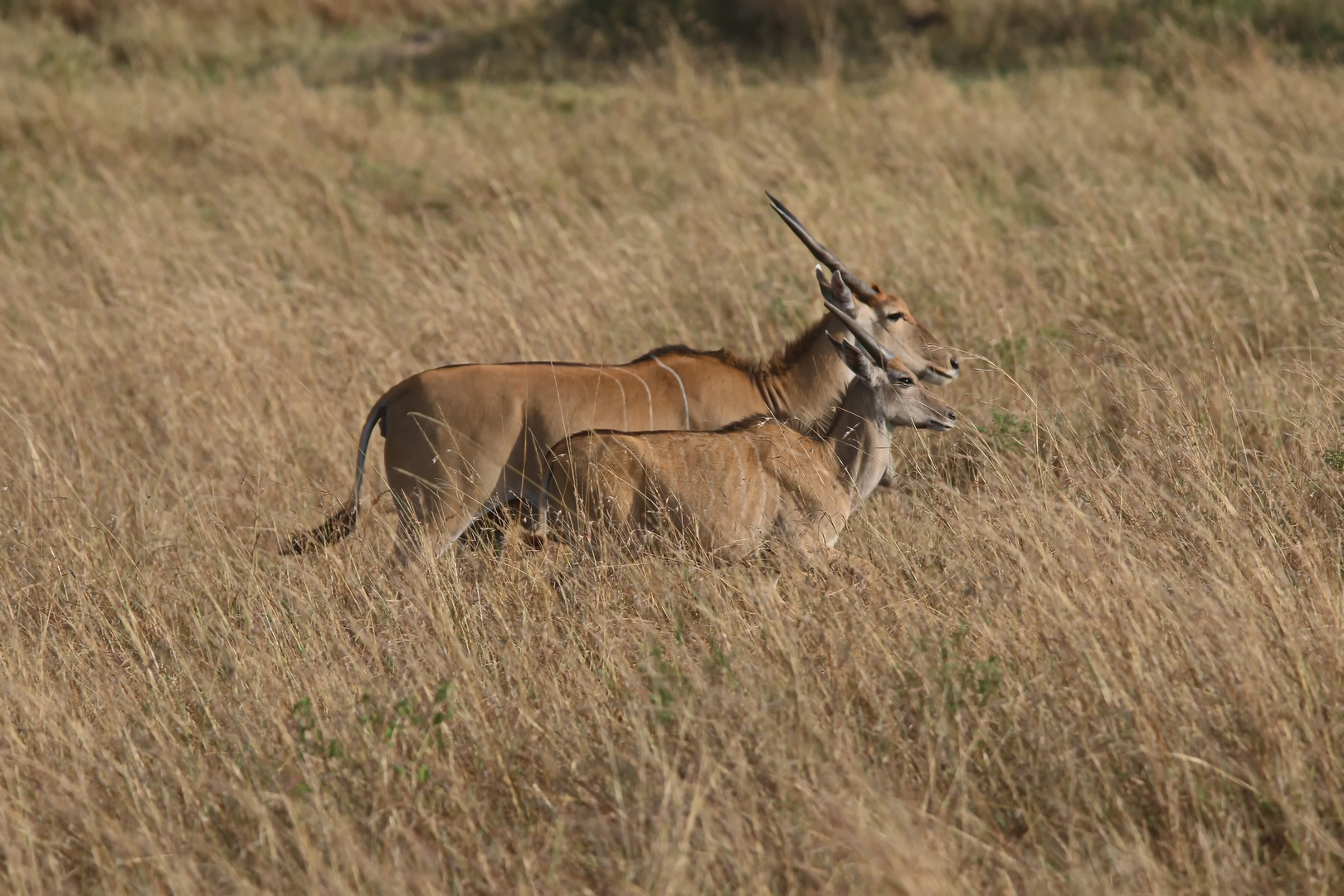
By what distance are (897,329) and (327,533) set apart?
109 inches

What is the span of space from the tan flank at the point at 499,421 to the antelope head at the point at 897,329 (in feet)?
1.95

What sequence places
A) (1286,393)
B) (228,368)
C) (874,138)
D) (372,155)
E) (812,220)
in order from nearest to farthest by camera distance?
(1286,393), (228,368), (812,220), (874,138), (372,155)

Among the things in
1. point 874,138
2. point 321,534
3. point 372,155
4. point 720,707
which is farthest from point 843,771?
point 372,155

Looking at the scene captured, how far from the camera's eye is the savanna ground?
3.71 meters

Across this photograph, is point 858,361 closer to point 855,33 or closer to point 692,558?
point 692,558

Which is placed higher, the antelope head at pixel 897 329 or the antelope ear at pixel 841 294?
the antelope ear at pixel 841 294

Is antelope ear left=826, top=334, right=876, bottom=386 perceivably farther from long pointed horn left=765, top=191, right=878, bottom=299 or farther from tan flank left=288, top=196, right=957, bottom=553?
long pointed horn left=765, top=191, right=878, bottom=299

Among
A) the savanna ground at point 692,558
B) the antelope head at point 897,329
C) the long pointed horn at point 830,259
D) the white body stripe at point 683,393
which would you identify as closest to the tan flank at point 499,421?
the white body stripe at point 683,393

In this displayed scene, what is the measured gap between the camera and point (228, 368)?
8.22 m

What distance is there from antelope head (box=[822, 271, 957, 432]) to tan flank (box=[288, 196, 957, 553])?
13.0 inches

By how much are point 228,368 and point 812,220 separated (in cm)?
411

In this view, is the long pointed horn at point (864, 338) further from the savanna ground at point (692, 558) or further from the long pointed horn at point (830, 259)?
the savanna ground at point (692, 558)

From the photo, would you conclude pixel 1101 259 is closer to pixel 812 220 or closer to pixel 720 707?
pixel 812 220

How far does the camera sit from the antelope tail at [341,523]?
6018mm
